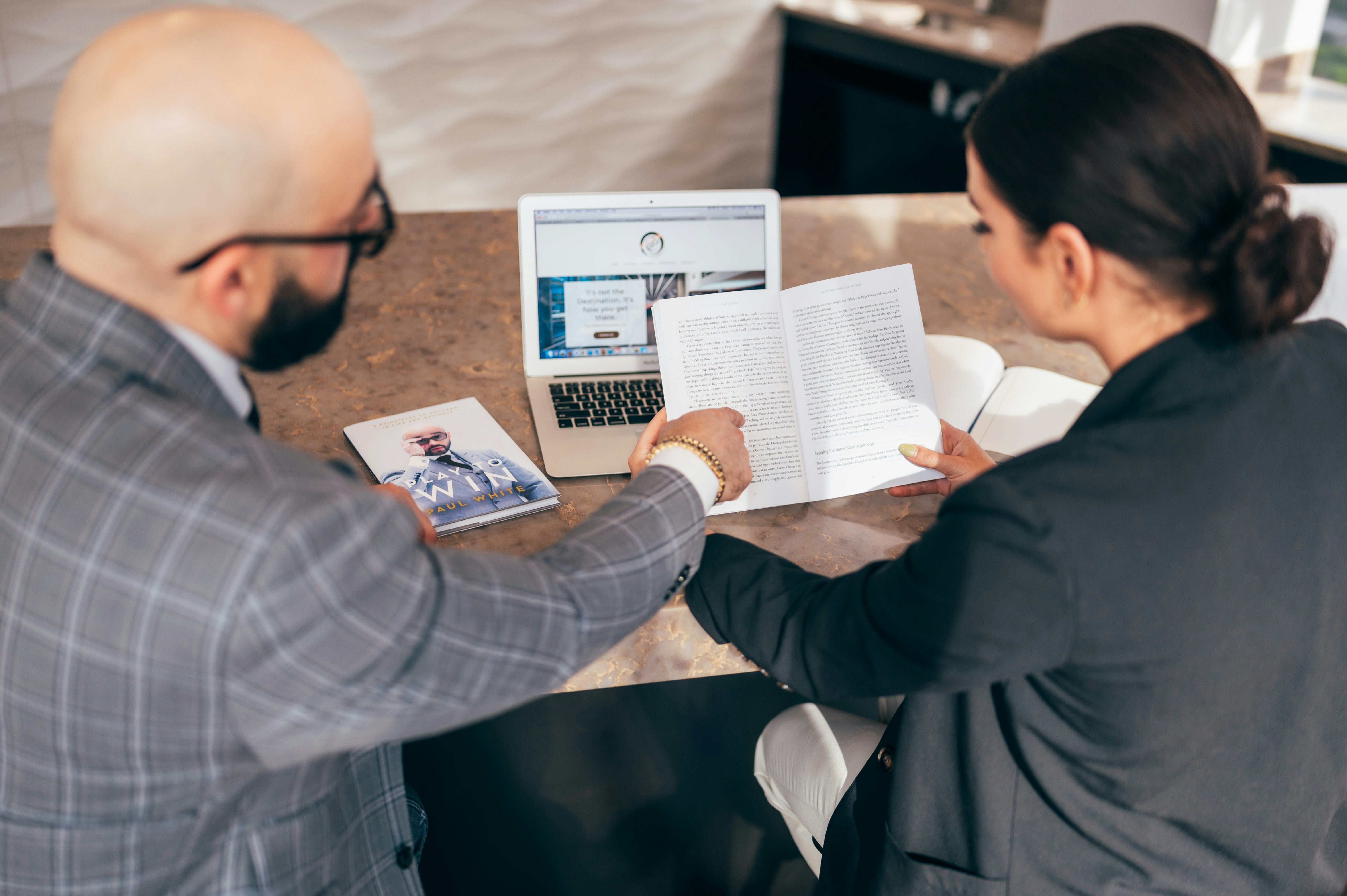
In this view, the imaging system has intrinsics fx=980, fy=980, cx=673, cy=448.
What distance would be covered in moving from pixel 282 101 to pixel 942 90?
3.15 metres

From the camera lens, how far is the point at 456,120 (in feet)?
11.6

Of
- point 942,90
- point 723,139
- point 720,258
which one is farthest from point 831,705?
point 723,139

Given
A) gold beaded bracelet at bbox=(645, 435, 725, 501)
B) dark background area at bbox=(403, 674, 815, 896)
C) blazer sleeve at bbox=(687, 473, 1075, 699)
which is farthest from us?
dark background area at bbox=(403, 674, 815, 896)

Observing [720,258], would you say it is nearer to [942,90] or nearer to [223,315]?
[223,315]

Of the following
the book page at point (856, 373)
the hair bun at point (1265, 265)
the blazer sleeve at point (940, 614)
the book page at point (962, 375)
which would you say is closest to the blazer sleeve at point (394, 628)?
the blazer sleeve at point (940, 614)

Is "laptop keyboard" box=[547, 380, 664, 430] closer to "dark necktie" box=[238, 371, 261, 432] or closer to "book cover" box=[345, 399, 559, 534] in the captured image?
"book cover" box=[345, 399, 559, 534]

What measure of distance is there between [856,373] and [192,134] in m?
0.80

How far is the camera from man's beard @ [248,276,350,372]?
80 cm

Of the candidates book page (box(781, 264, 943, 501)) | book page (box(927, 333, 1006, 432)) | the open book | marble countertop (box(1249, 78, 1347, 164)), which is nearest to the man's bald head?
the open book

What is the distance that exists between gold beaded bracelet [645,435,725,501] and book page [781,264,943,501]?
206 millimetres

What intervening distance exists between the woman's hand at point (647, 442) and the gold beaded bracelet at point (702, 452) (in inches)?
2.5

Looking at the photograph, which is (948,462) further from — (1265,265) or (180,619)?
(180,619)

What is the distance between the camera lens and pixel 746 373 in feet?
4.00

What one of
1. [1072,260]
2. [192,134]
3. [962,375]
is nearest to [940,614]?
[1072,260]
